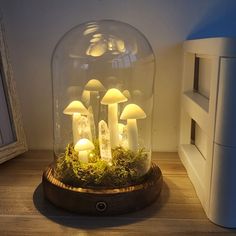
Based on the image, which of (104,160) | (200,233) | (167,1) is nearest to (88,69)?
(104,160)

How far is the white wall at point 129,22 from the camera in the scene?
0.96 m

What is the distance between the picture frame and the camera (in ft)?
3.03

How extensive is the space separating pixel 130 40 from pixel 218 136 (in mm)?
350

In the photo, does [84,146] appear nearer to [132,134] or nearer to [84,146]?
[84,146]

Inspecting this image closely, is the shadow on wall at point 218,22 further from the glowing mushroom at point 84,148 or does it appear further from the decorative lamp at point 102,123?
the glowing mushroom at point 84,148

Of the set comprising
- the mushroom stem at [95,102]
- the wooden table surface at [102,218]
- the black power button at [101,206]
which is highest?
the mushroom stem at [95,102]

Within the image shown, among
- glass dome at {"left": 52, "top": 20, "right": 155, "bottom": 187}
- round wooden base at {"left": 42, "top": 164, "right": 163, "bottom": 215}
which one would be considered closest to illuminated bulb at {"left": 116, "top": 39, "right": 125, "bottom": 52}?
glass dome at {"left": 52, "top": 20, "right": 155, "bottom": 187}

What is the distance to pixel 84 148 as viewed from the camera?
70cm

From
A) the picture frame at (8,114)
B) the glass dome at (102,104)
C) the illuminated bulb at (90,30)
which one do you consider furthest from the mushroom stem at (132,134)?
the picture frame at (8,114)

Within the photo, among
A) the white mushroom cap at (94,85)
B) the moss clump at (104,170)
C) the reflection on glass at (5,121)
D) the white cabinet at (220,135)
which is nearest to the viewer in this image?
the white cabinet at (220,135)

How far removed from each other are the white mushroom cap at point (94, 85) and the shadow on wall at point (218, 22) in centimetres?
36

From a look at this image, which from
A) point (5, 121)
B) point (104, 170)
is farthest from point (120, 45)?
point (5, 121)

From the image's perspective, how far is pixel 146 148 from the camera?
82 cm

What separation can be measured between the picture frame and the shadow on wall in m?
0.56
